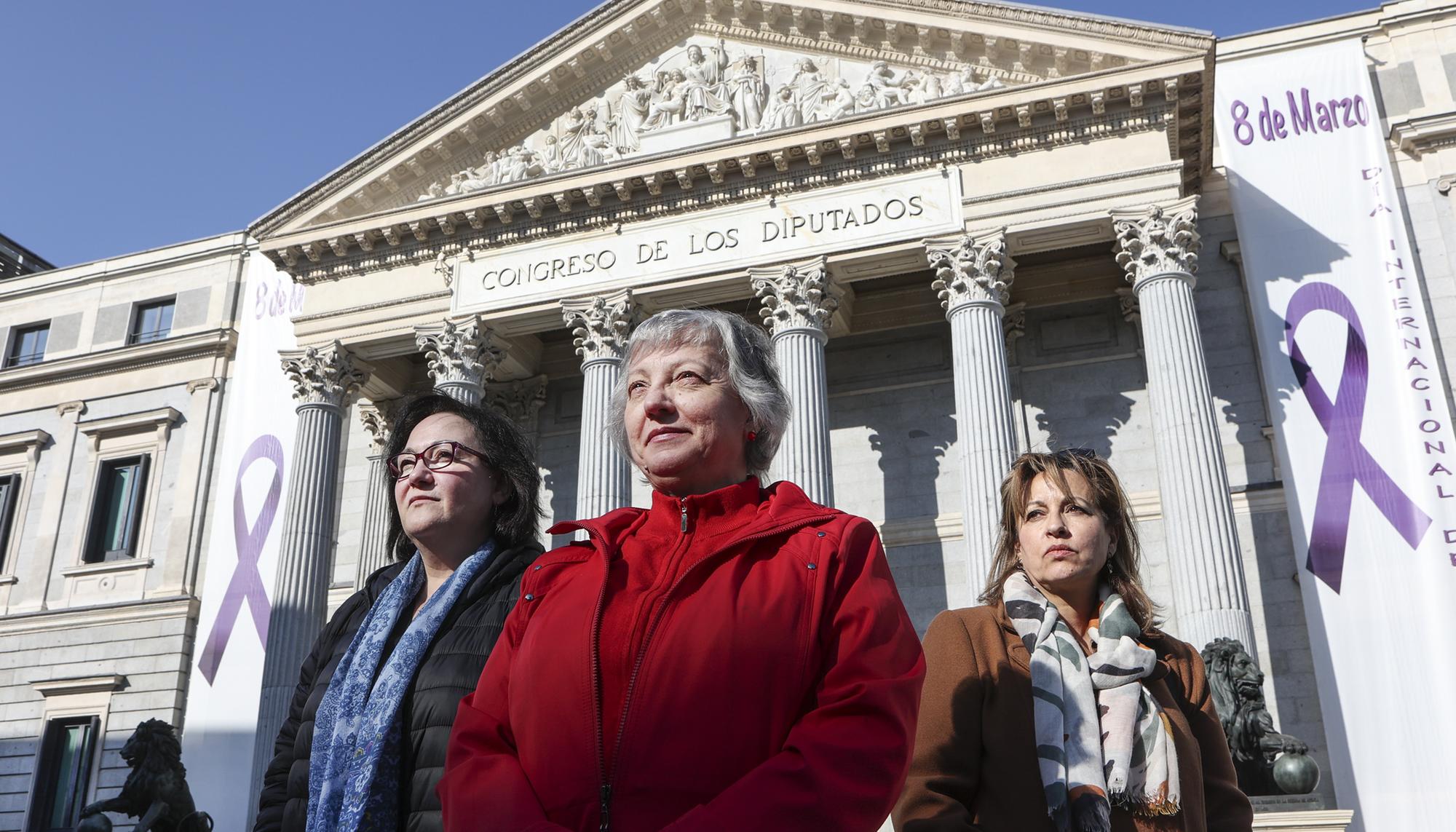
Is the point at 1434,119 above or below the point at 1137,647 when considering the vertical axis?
above

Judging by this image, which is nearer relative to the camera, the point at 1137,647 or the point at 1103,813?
the point at 1103,813

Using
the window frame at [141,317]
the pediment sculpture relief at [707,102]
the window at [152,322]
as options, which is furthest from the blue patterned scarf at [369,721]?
the window at [152,322]

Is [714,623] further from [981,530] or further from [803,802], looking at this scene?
[981,530]

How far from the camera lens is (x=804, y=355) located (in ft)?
52.3

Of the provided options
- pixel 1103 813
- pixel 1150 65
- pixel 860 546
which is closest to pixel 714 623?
pixel 860 546

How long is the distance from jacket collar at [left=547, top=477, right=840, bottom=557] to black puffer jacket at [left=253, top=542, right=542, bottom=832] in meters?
0.96

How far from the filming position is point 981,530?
46.9 ft

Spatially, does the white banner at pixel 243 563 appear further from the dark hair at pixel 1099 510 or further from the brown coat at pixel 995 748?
the brown coat at pixel 995 748

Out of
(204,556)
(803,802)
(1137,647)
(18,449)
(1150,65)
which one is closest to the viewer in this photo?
(803,802)

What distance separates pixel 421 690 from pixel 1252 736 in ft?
30.1

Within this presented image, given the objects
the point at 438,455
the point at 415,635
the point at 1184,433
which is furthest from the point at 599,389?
the point at 415,635

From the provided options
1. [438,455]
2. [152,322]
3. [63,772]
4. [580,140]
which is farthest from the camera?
[152,322]

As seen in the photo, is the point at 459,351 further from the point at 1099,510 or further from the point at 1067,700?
the point at 1067,700

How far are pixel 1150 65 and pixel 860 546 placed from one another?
1480 centimetres
